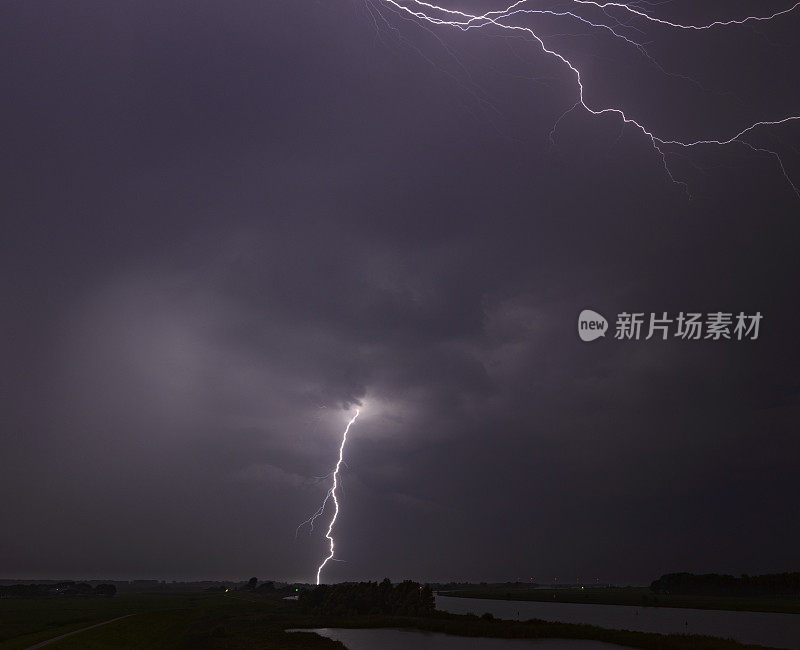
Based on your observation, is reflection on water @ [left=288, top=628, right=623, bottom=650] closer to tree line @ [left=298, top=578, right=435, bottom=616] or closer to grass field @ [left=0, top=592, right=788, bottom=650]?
grass field @ [left=0, top=592, right=788, bottom=650]

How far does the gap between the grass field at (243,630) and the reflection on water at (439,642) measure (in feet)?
8.98

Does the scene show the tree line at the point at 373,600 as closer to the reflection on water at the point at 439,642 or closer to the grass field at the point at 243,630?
the grass field at the point at 243,630

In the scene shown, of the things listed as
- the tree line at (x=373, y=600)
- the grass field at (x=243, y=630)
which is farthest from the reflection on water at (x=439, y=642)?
the tree line at (x=373, y=600)

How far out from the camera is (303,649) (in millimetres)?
43250

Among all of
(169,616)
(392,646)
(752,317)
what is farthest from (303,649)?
(752,317)

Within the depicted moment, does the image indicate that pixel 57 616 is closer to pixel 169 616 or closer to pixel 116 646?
pixel 169 616

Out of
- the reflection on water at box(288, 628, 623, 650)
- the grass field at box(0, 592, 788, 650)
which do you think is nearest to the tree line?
the grass field at box(0, 592, 788, 650)

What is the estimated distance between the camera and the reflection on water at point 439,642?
48.4 m

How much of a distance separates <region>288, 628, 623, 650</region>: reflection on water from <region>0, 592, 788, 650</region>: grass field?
2737mm

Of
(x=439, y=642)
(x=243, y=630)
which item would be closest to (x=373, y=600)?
(x=243, y=630)

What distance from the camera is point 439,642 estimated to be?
52.7 m

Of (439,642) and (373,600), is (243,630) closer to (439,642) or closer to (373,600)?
(439,642)

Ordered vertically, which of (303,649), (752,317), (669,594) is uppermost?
(752,317)

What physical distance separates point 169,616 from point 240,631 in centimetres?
1737
